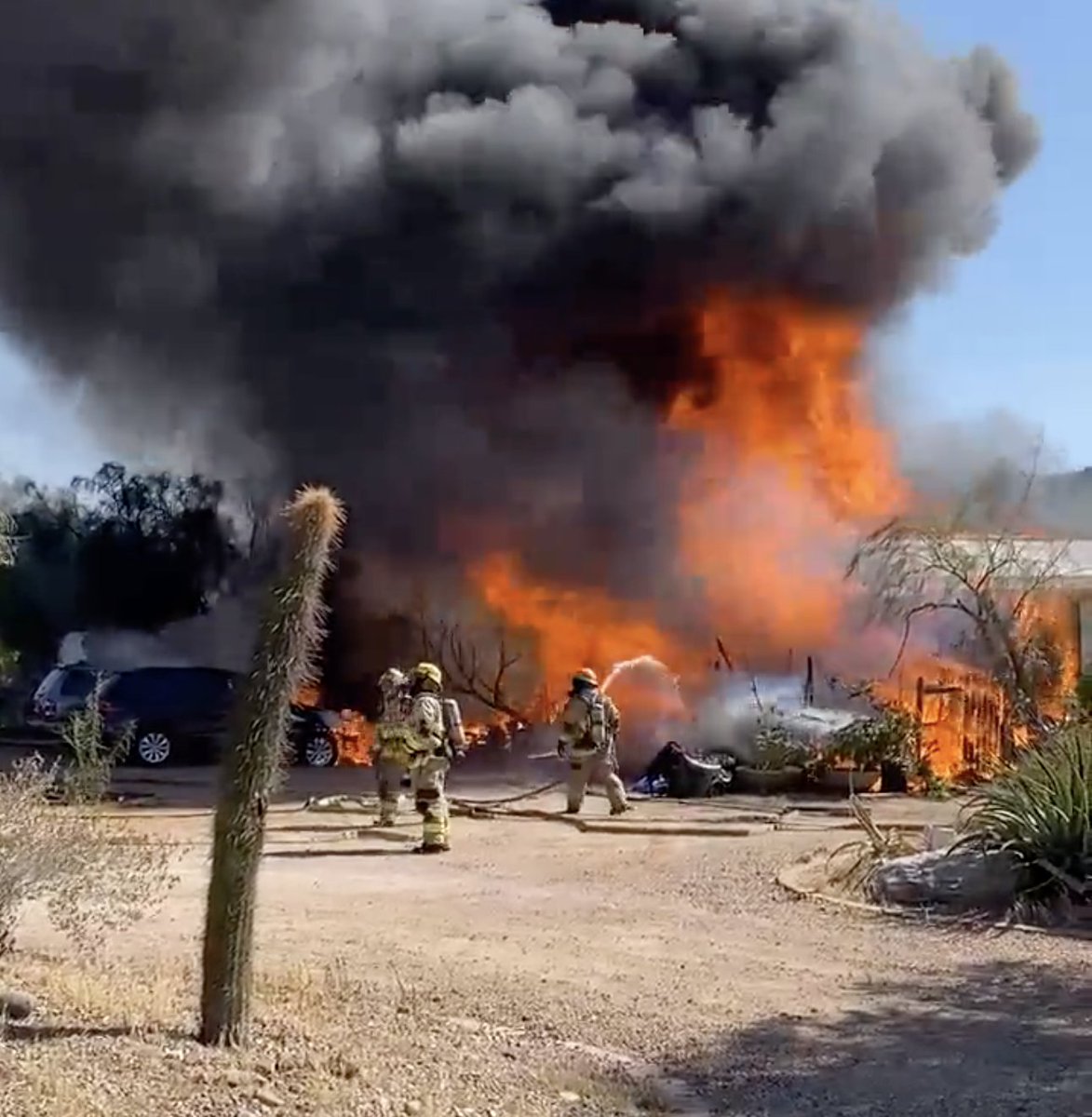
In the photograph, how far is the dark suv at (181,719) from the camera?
77.6ft

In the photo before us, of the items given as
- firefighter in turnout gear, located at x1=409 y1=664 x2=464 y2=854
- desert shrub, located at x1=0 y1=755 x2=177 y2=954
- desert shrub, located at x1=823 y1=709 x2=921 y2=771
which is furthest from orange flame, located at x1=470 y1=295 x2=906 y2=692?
desert shrub, located at x1=0 y1=755 x2=177 y2=954

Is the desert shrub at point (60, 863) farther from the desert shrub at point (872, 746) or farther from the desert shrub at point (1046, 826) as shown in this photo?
the desert shrub at point (872, 746)

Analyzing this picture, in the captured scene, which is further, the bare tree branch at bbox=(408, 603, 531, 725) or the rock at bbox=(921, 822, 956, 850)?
the bare tree branch at bbox=(408, 603, 531, 725)

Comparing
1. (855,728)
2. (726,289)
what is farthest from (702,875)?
(726,289)

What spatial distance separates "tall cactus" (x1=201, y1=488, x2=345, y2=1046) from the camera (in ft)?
19.4

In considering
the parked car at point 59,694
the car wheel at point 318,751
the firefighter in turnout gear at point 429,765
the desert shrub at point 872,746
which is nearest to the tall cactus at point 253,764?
the firefighter in turnout gear at point 429,765

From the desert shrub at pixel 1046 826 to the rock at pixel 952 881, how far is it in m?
0.08

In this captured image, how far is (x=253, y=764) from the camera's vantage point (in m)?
6.04

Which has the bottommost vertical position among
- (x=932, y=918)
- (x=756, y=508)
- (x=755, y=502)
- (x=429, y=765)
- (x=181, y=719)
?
(x=932, y=918)

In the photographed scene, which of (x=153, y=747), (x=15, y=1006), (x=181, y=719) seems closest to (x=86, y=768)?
(x=15, y=1006)

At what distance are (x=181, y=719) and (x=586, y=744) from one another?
10.1 meters

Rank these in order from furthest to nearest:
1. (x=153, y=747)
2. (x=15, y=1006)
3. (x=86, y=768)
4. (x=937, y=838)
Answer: (x=153, y=747)
(x=937, y=838)
(x=86, y=768)
(x=15, y=1006)

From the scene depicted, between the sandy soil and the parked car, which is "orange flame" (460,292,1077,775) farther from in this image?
the sandy soil

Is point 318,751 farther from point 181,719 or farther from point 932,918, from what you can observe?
point 932,918
